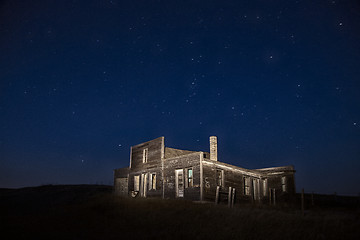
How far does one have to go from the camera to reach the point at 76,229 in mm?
10508

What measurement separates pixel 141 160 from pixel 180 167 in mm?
5971

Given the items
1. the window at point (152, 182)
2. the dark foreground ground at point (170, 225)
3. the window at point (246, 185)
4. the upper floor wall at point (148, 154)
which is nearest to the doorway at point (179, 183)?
the upper floor wall at point (148, 154)

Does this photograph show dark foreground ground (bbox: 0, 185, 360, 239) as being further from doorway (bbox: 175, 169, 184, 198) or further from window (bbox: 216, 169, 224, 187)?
window (bbox: 216, 169, 224, 187)

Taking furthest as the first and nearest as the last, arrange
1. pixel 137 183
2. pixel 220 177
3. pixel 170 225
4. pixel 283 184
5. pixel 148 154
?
pixel 283 184 < pixel 137 183 < pixel 148 154 < pixel 220 177 < pixel 170 225

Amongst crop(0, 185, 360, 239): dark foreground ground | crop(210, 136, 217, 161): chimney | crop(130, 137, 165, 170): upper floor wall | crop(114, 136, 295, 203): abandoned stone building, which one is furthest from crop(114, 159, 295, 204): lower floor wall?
crop(0, 185, 360, 239): dark foreground ground

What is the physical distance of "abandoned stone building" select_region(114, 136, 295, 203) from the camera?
18.7 meters

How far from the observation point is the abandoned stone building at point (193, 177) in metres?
18.7

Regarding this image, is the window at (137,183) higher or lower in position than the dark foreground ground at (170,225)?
higher

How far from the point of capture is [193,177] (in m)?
18.8

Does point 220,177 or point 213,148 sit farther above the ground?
point 213,148

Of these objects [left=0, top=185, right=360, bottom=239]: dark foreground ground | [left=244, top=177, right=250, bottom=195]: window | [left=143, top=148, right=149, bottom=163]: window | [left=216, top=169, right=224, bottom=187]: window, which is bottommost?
[left=0, top=185, right=360, bottom=239]: dark foreground ground

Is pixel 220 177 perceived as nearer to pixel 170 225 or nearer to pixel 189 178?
pixel 189 178

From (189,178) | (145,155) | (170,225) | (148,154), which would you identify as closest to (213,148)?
(189,178)

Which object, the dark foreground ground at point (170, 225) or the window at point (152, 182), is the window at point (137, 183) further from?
the dark foreground ground at point (170, 225)
